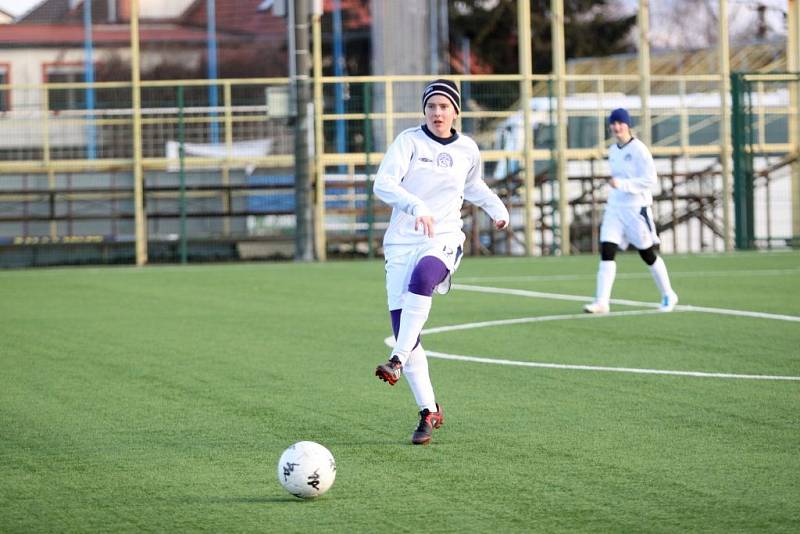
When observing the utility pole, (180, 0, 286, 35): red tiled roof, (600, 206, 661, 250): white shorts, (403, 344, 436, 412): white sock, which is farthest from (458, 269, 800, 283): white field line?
(180, 0, 286, 35): red tiled roof

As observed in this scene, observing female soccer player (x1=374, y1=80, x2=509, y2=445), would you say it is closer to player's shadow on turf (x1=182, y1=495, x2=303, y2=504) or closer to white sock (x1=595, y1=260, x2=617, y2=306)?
player's shadow on turf (x1=182, y1=495, x2=303, y2=504)

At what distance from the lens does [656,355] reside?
37.1 feet

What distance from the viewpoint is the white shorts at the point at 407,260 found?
801 cm

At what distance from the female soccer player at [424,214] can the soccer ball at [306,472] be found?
4.94 ft

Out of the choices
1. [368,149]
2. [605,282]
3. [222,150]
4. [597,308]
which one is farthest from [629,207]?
[222,150]

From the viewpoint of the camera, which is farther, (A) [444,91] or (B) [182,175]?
(B) [182,175]

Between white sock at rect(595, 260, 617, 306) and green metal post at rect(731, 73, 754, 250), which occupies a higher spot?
green metal post at rect(731, 73, 754, 250)

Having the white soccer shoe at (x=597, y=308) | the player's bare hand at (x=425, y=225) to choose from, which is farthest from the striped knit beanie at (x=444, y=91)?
the white soccer shoe at (x=597, y=308)

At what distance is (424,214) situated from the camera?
7672 mm

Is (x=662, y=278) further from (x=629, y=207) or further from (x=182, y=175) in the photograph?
(x=182, y=175)

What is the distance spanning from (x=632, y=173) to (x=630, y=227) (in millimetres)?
611

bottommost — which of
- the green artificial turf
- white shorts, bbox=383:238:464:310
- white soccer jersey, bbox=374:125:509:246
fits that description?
the green artificial turf

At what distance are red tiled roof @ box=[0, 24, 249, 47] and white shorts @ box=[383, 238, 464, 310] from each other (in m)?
30.9

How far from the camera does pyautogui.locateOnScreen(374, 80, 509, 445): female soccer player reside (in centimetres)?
782
